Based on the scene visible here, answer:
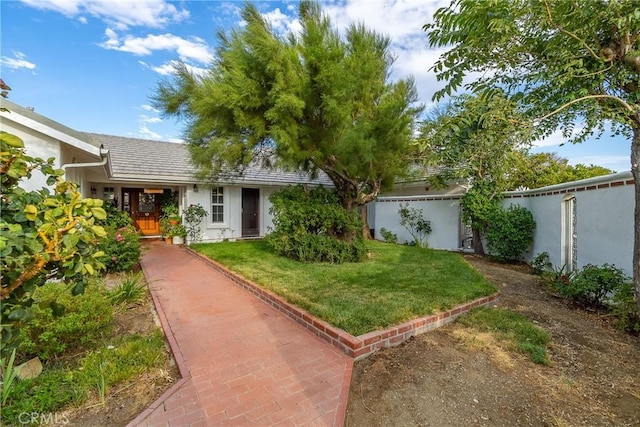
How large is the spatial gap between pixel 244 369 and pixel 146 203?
14151 millimetres

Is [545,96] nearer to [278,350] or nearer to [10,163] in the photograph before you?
[278,350]

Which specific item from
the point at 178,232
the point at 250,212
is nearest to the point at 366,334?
the point at 178,232

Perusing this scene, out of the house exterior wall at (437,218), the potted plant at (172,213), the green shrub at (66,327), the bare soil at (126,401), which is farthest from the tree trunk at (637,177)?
the potted plant at (172,213)

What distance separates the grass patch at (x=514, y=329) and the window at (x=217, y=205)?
1155cm

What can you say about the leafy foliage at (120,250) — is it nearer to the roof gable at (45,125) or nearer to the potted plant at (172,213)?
the roof gable at (45,125)

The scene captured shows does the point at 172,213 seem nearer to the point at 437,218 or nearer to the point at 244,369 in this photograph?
the point at 244,369

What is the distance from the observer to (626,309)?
4668 mm

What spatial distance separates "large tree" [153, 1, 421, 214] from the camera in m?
6.99

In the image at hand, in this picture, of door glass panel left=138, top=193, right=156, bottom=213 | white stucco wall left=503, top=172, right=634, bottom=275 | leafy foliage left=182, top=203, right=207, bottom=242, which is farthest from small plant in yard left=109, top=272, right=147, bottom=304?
door glass panel left=138, top=193, right=156, bottom=213

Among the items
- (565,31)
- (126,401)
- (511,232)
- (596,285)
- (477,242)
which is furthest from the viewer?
(477,242)

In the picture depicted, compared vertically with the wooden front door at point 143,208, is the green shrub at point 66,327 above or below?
below

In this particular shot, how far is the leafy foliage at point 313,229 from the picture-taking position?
889 centimetres

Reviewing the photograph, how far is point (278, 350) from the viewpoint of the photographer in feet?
13.2

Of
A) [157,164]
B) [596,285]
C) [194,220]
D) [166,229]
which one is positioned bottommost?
[596,285]
